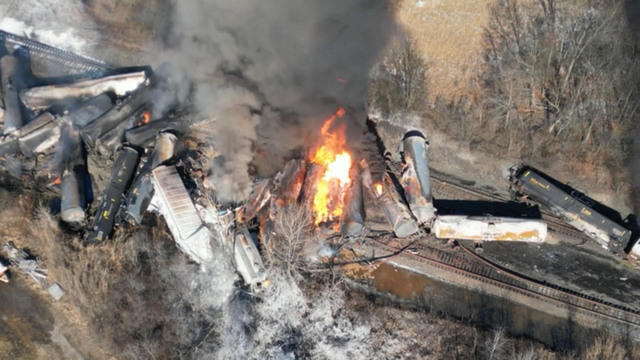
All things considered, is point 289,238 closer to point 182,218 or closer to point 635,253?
point 182,218

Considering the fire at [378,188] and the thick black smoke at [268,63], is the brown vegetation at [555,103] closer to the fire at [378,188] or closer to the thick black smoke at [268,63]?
the thick black smoke at [268,63]

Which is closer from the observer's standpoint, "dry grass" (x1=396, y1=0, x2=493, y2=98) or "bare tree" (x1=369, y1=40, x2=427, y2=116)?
"bare tree" (x1=369, y1=40, x2=427, y2=116)

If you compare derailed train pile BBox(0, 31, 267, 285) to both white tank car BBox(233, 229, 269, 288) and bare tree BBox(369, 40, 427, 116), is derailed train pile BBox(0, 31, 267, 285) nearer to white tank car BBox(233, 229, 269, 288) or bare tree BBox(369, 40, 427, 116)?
white tank car BBox(233, 229, 269, 288)

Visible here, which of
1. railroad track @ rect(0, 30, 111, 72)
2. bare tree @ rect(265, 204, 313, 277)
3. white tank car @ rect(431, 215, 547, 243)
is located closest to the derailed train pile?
railroad track @ rect(0, 30, 111, 72)

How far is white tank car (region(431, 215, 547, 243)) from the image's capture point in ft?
Result: 80.1

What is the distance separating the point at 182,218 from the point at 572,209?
17.4 metres

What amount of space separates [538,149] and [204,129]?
16.4m

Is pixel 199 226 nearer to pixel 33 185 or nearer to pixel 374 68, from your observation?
pixel 33 185

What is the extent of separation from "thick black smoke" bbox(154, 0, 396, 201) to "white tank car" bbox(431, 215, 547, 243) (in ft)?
22.3

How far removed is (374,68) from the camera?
94.2 ft

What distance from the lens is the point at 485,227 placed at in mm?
24406

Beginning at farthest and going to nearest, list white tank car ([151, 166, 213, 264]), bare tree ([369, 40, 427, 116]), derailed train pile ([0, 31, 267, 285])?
bare tree ([369, 40, 427, 116]) → derailed train pile ([0, 31, 267, 285]) → white tank car ([151, 166, 213, 264])

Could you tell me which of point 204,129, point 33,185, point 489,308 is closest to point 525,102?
point 489,308

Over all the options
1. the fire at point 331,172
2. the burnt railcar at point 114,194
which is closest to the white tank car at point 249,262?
the fire at point 331,172
